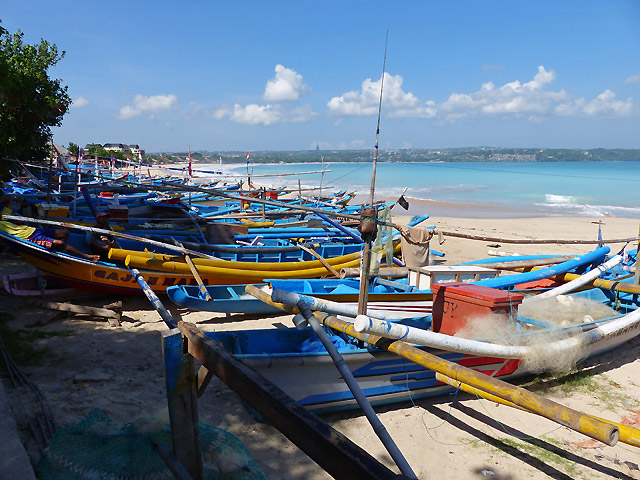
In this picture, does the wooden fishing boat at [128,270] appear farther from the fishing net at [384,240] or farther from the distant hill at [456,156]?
the distant hill at [456,156]

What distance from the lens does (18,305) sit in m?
8.15

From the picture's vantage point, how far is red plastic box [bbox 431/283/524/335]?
18.0 ft

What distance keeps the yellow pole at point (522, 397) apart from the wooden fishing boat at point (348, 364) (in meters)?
1.04

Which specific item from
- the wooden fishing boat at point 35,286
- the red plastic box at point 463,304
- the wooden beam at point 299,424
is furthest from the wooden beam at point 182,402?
the wooden fishing boat at point 35,286

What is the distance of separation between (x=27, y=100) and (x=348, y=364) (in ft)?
45.1

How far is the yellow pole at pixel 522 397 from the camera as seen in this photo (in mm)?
3092

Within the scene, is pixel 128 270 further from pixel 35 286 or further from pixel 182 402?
pixel 182 402

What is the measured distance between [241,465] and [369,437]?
7.34ft

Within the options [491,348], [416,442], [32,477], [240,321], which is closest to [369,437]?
[416,442]

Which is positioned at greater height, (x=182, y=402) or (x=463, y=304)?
(x=182, y=402)

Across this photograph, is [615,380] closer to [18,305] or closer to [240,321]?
[240,321]

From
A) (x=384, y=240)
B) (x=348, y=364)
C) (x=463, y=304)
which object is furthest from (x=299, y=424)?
(x=384, y=240)

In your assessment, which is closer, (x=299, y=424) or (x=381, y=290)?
(x=299, y=424)

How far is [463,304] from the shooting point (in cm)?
565
